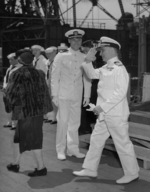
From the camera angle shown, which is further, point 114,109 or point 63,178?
point 63,178

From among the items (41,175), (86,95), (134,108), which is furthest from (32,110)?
(134,108)

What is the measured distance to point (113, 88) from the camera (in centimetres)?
438

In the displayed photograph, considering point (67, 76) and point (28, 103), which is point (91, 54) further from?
point (67, 76)

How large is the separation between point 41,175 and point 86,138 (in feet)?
5.06

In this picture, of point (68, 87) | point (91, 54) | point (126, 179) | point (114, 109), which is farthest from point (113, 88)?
point (68, 87)

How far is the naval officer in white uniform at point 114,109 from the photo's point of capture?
4.27 meters

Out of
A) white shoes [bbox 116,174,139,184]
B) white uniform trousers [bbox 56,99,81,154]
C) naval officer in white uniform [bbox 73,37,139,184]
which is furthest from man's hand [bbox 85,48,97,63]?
white shoes [bbox 116,174,139,184]

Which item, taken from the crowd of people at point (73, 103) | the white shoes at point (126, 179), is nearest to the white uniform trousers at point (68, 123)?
the crowd of people at point (73, 103)

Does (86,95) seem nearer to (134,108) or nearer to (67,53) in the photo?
(67,53)

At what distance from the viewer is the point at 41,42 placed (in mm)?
28359

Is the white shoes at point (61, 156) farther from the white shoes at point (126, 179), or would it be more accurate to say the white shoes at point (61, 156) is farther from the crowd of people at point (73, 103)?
the white shoes at point (126, 179)

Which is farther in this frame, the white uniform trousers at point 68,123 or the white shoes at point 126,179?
the white uniform trousers at point 68,123

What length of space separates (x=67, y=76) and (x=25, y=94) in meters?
1.19

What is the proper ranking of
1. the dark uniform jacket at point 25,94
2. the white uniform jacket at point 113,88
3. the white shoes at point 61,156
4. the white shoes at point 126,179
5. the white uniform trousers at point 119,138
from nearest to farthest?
the white uniform jacket at point 113,88, the white uniform trousers at point 119,138, the white shoes at point 126,179, the dark uniform jacket at point 25,94, the white shoes at point 61,156
